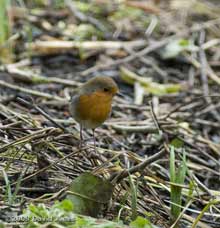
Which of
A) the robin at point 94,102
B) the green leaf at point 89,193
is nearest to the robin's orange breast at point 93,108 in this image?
the robin at point 94,102

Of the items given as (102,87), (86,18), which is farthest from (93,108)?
(86,18)

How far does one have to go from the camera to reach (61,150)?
11.3 feet

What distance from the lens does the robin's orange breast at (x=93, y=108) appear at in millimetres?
3748

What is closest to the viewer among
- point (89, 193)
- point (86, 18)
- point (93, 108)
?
point (89, 193)

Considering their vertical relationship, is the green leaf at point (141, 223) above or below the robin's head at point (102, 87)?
below

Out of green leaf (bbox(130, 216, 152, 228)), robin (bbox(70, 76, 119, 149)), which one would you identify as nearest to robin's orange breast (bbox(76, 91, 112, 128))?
robin (bbox(70, 76, 119, 149))

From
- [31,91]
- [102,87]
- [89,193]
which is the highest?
[102,87]

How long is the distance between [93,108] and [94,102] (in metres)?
0.04

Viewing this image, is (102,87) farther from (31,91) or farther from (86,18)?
(86,18)

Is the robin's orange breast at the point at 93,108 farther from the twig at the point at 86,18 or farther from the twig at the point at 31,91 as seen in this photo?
the twig at the point at 86,18

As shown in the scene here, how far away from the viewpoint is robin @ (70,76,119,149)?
12.3ft

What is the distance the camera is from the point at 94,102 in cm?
377

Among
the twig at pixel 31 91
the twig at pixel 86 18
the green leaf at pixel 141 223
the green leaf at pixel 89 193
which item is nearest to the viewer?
the green leaf at pixel 141 223

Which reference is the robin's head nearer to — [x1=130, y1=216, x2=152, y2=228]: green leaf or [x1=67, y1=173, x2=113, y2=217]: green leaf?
[x1=67, y1=173, x2=113, y2=217]: green leaf
